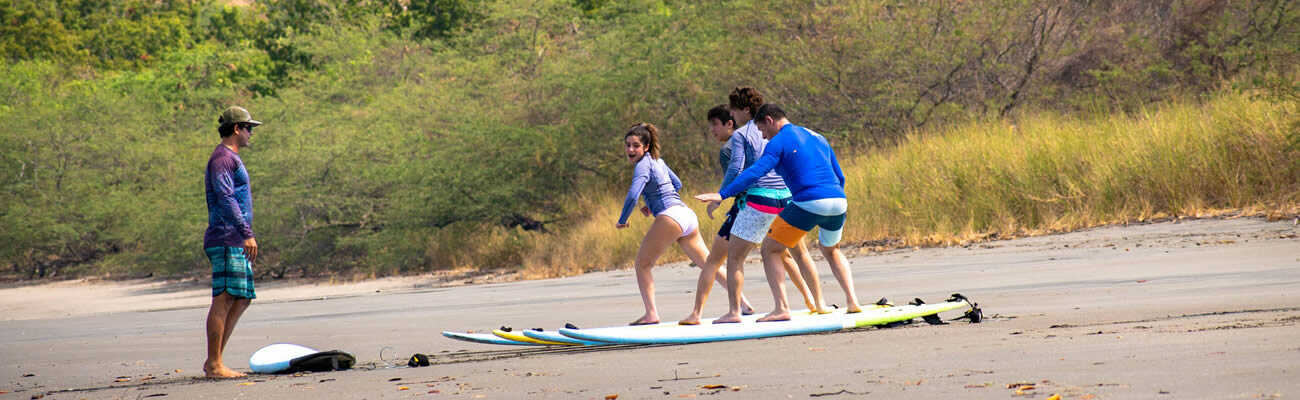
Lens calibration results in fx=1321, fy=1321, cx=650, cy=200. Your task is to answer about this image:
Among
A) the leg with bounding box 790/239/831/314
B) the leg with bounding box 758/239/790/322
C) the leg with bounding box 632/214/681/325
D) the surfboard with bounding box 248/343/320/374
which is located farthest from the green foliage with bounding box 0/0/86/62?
the leg with bounding box 758/239/790/322

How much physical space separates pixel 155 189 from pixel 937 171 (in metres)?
21.1

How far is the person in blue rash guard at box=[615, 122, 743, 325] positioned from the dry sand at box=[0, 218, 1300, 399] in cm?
115

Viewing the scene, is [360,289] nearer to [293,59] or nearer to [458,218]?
[458,218]

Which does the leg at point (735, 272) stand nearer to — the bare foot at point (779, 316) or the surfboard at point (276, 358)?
the bare foot at point (779, 316)

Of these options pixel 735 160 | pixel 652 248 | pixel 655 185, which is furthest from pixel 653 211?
pixel 735 160

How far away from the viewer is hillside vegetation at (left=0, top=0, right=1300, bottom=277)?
19.5m

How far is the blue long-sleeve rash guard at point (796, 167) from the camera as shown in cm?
831

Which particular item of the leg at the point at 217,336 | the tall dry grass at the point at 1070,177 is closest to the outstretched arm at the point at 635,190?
the leg at the point at 217,336

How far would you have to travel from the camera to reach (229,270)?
7719 millimetres

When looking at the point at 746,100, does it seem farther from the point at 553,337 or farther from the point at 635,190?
the point at 553,337

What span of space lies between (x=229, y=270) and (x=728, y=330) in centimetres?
303

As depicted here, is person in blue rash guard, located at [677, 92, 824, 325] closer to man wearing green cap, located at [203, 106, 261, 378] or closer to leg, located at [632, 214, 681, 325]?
leg, located at [632, 214, 681, 325]

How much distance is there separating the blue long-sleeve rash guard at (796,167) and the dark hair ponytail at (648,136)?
121 centimetres

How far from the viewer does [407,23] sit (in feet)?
152
